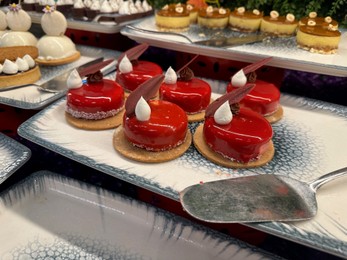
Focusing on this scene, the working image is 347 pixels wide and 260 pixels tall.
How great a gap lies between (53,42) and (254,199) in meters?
1.47

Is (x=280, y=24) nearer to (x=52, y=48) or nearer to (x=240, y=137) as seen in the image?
(x=240, y=137)

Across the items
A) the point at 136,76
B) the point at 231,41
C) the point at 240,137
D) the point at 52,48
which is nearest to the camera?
the point at 240,137

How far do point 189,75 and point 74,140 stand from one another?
22.4 inches

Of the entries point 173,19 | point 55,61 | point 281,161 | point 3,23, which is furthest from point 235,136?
point 3,23

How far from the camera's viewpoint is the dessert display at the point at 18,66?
65.8 inches

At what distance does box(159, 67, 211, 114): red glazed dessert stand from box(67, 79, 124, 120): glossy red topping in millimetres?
209

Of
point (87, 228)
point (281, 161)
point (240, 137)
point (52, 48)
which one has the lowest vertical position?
point (87, 228)

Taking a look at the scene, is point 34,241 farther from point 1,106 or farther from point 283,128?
point 283,128

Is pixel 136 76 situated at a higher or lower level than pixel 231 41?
lower

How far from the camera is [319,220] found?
1000 mm

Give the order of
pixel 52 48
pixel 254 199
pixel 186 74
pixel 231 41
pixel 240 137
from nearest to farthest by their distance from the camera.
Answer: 1. pixel 254 199
2. pixel 240 137
3. pixel 186 74
4. pixel 231 41
5. pixel 52 48

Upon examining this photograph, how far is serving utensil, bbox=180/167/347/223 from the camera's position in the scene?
0.97 meters

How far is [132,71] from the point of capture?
5.45 ft

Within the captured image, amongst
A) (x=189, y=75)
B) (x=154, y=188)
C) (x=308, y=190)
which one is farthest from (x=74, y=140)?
(x=308, y=190)
